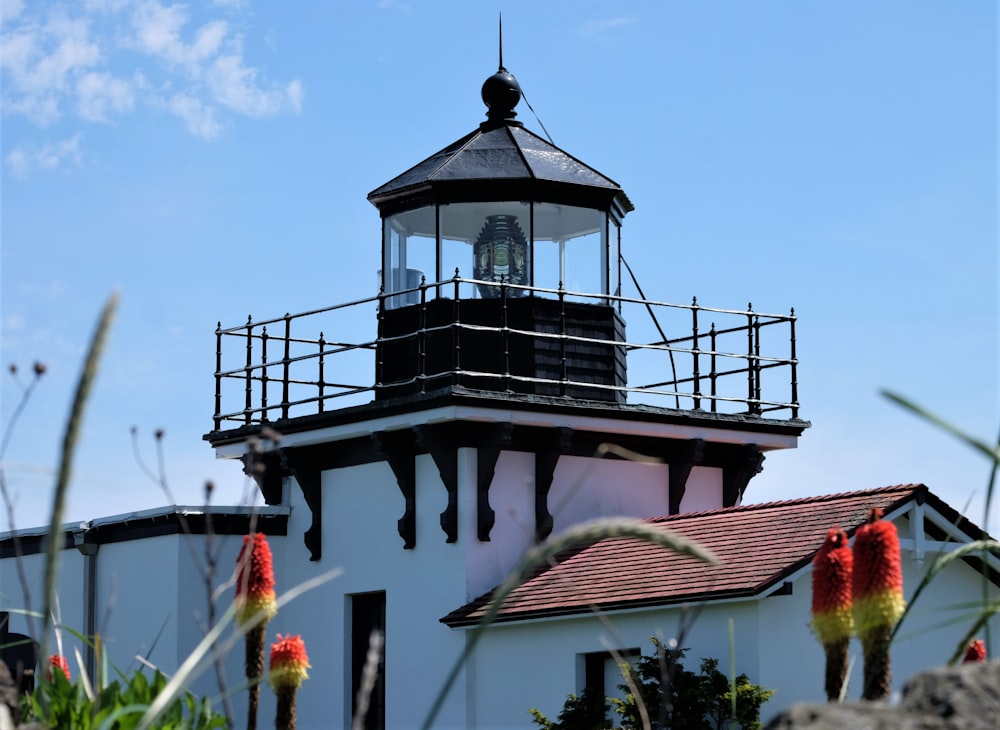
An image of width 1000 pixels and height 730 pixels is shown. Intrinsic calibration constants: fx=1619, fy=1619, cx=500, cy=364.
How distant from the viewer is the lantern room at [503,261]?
17703 mm

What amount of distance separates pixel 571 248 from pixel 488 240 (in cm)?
100

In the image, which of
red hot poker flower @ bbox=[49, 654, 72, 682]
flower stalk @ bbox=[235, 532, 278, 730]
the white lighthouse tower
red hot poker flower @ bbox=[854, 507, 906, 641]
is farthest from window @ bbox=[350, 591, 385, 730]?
red hot poker flower @ bbox=[854, 507, 906, 641]

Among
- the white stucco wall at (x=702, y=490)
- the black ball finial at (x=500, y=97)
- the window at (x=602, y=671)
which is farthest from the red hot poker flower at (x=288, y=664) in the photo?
the black ball finial at (x=500, y=97)

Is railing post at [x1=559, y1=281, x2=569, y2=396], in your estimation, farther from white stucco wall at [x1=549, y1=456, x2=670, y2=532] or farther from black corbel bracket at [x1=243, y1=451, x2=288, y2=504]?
black corbel bracket at [x1=243, y1=451, x2=288, y2=504]

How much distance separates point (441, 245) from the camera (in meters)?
18.1

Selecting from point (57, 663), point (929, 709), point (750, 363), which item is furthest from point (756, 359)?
point (929, 709)

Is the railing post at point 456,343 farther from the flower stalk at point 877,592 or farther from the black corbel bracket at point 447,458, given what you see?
the flower stalk at point 877,592

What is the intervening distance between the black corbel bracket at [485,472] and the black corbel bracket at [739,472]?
139 inches

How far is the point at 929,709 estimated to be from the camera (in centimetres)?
294

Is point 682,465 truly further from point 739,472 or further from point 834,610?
point 834,610

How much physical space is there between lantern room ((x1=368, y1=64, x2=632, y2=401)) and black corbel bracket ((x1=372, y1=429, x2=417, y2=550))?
0.62 meters

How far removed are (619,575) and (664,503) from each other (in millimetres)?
2895

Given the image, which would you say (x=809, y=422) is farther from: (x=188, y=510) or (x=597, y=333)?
(x=188, y=510)

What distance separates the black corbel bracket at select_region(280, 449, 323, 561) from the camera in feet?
60.3
